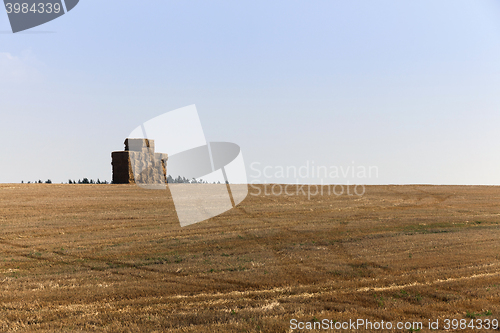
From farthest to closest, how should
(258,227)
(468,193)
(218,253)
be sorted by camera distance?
(468,193) → (258,227) → (218,253)

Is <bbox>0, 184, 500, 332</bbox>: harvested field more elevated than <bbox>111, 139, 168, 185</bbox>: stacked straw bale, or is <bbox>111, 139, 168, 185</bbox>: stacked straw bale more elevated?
<bbox>111, 139, 168, 185</bbox>: stacked straw bale

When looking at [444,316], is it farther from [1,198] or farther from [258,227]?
[1,198]

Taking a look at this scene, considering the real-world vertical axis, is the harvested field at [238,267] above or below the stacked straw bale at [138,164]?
below

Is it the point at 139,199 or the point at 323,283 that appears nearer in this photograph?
the point at 323,283

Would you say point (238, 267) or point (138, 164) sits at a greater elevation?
point (138, 164)

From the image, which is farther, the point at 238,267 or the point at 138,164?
the point at 138,164

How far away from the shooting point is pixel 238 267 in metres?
12.9

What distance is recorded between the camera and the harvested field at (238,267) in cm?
831

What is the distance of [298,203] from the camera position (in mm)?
31391

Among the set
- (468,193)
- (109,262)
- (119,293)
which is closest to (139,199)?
(109,262)

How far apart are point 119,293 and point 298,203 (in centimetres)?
2258

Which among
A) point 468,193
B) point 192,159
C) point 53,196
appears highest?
point 192,159

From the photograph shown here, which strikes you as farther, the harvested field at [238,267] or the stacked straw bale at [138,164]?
the stacked straw bale at [138,164]

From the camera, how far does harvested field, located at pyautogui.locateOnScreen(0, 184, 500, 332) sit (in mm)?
8312
